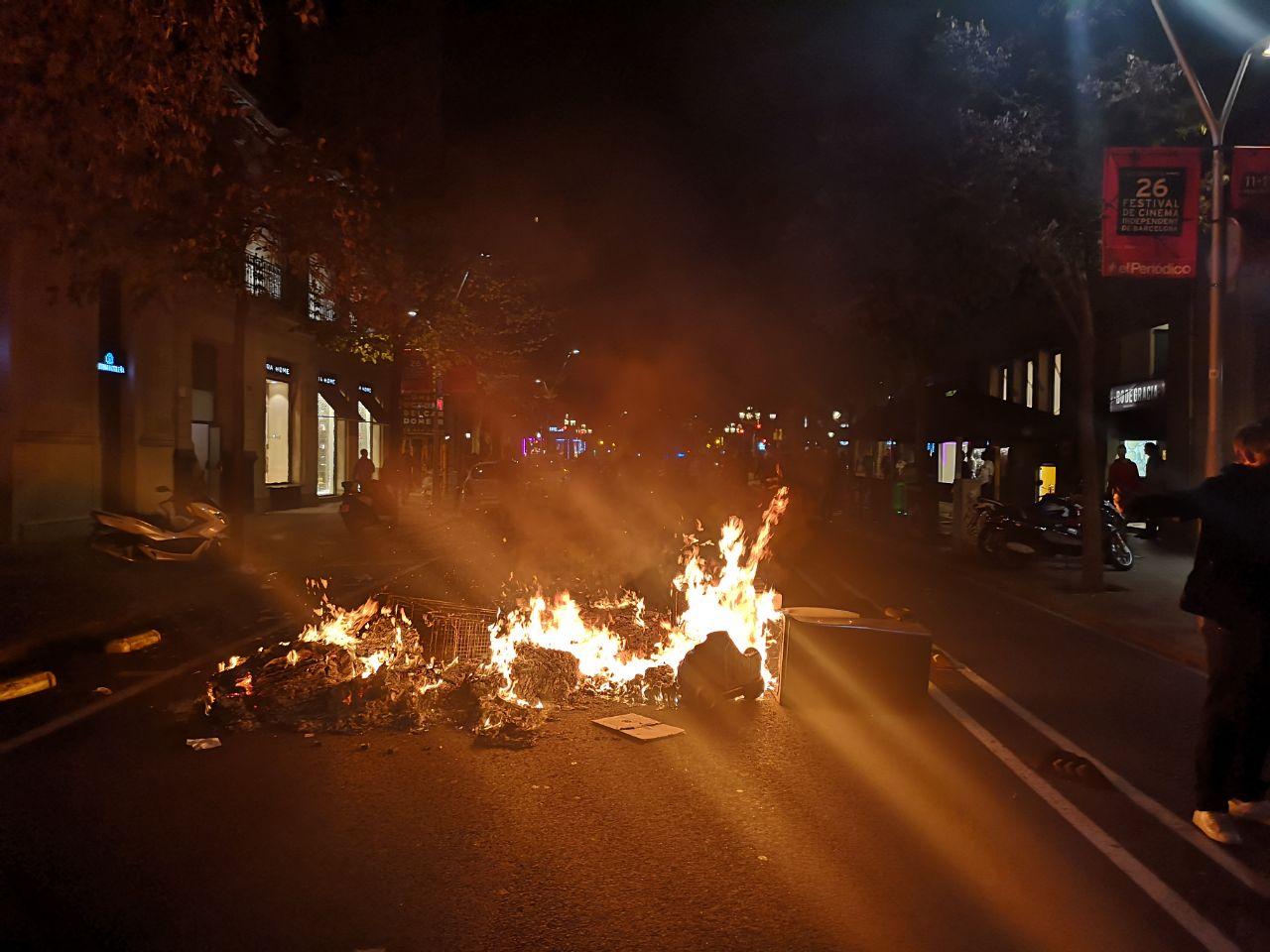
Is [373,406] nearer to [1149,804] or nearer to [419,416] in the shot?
[419,416]

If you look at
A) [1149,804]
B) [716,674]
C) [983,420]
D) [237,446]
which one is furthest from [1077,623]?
[237,446]

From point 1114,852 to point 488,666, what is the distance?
4517 millimetres

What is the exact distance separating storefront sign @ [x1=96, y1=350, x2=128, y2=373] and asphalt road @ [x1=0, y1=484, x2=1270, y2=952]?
13.4 m

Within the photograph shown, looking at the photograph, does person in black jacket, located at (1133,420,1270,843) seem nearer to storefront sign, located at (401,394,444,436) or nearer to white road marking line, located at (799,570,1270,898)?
white road marking line, located at (799,570,1270,898)

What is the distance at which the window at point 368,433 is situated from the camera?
3566 centimetres

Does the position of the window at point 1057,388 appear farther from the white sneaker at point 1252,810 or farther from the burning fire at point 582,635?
the white sneaker at point 1252,810

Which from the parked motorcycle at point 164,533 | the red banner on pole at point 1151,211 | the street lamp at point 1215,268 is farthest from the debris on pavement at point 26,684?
the street lamp at point 1215,268

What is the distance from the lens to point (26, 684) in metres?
7.80

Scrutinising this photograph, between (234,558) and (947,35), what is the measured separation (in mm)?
12535

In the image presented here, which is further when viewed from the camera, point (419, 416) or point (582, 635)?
point (419, 416)

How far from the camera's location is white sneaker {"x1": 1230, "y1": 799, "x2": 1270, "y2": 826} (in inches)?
202

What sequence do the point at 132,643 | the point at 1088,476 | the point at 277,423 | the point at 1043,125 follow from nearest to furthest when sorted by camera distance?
the point at 132,643
the point at 1043,125
the point at 1088,476
the point at 277,423

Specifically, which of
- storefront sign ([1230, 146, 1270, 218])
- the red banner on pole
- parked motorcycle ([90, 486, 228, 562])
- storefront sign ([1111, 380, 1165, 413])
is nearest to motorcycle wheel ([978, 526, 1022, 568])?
the red banner on pole

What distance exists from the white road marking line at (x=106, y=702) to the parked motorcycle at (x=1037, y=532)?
13010 millimetres
